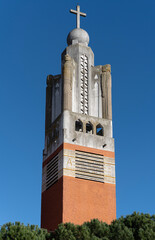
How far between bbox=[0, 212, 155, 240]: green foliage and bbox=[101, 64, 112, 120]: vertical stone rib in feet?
42.6

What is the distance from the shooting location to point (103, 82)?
52062 millimetres

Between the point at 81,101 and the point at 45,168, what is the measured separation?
6724 millimetres

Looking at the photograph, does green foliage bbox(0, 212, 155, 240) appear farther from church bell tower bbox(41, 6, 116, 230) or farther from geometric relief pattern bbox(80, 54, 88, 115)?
geometric relief pattern bbox(80, 54, 88, 115)

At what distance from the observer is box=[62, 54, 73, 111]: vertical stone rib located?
4918 cm

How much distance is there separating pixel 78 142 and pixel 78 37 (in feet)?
38.5

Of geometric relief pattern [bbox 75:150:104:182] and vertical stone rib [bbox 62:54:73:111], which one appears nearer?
geometric relief pattern [bbox 75:150:104:182]

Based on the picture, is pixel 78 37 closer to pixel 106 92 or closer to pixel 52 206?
pixel 106 92

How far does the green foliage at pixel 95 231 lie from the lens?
36.7 m

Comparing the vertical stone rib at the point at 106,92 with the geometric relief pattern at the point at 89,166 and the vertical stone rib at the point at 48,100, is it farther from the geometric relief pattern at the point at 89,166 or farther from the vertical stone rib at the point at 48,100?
the vertical stone rib at the point at 48,100

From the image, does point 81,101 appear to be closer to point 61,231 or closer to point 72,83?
point 72,83

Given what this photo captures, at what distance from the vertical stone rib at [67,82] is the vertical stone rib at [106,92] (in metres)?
3.25

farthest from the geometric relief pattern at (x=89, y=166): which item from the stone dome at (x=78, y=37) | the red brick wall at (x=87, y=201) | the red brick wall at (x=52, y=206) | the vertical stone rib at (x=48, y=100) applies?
the stone dome at (x=78, y=37)

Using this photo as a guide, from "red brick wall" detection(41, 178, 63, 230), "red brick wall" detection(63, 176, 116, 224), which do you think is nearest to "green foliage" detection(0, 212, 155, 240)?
"red brick wall" detection(63, 176, 116, 224)

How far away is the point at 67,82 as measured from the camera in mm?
50219
